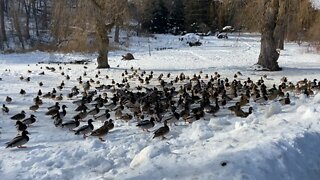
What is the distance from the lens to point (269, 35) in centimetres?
1984

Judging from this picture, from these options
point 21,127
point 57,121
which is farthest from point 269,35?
point 21,127

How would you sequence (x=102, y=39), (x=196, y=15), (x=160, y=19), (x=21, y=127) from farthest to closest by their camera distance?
1. (x=160, y=19)
2. (x=196, y=15)
3. (x=102, y=39)
4. (x=21, y=127)

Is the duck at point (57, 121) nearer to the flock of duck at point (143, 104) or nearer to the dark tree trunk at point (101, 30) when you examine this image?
the flock of duck at point (143, 104)

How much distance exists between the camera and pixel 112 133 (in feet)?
31.7

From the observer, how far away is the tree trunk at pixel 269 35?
19.8 meters

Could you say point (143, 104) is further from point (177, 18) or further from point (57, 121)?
point (177, 18)

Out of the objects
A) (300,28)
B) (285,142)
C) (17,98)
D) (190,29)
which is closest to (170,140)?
(285,142)

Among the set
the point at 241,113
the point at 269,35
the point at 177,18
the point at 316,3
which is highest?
the point at 316,3

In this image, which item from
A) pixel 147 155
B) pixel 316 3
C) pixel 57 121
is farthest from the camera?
pixel 316 3

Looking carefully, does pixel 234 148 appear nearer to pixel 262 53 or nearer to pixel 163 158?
pixel 163 158

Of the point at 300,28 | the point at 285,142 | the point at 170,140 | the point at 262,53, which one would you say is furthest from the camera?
the point at 300,28

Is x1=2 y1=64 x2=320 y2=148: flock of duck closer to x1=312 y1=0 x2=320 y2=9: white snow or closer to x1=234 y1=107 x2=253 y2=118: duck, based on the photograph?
x1=234 y1=107 x2=253 y2=118: duck

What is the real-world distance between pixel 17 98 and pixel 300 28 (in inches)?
688

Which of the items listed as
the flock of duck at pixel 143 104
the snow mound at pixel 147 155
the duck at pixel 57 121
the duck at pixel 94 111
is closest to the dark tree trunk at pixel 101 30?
the flock of duck at pixel 143 104
